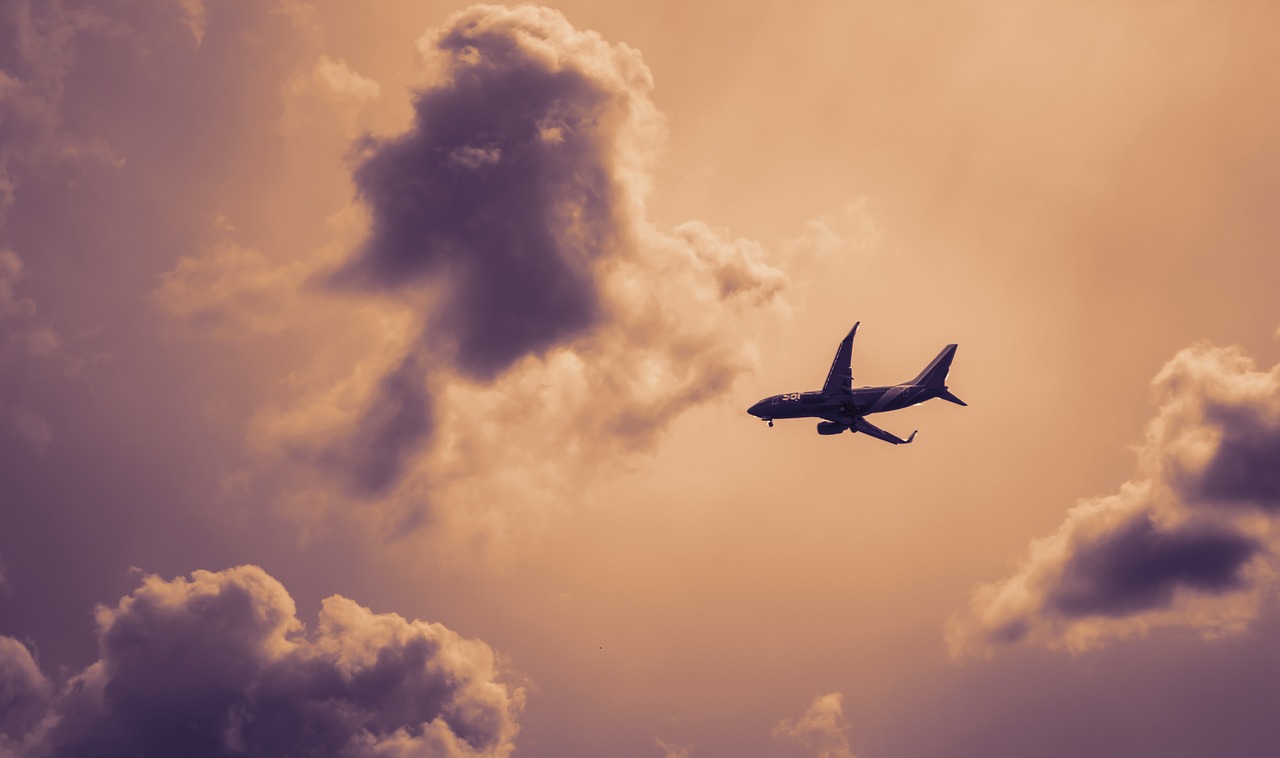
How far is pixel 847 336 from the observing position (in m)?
193

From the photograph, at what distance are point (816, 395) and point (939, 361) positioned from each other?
22443mm

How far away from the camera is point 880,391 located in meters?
194

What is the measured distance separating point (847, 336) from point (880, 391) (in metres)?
11.8

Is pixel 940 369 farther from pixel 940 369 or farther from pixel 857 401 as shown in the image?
pixel 857 401

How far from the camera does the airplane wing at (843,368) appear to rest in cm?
19250

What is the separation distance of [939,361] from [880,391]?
11.6 metres

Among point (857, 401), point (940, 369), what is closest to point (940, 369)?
point (940, 369)

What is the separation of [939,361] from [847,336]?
54.7ft

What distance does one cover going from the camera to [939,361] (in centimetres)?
19112

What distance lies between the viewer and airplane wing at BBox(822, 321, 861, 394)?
632 ft

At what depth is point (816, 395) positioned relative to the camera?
196875 mm

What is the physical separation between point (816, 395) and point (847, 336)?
12386mm

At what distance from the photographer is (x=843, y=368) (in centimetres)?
19400
